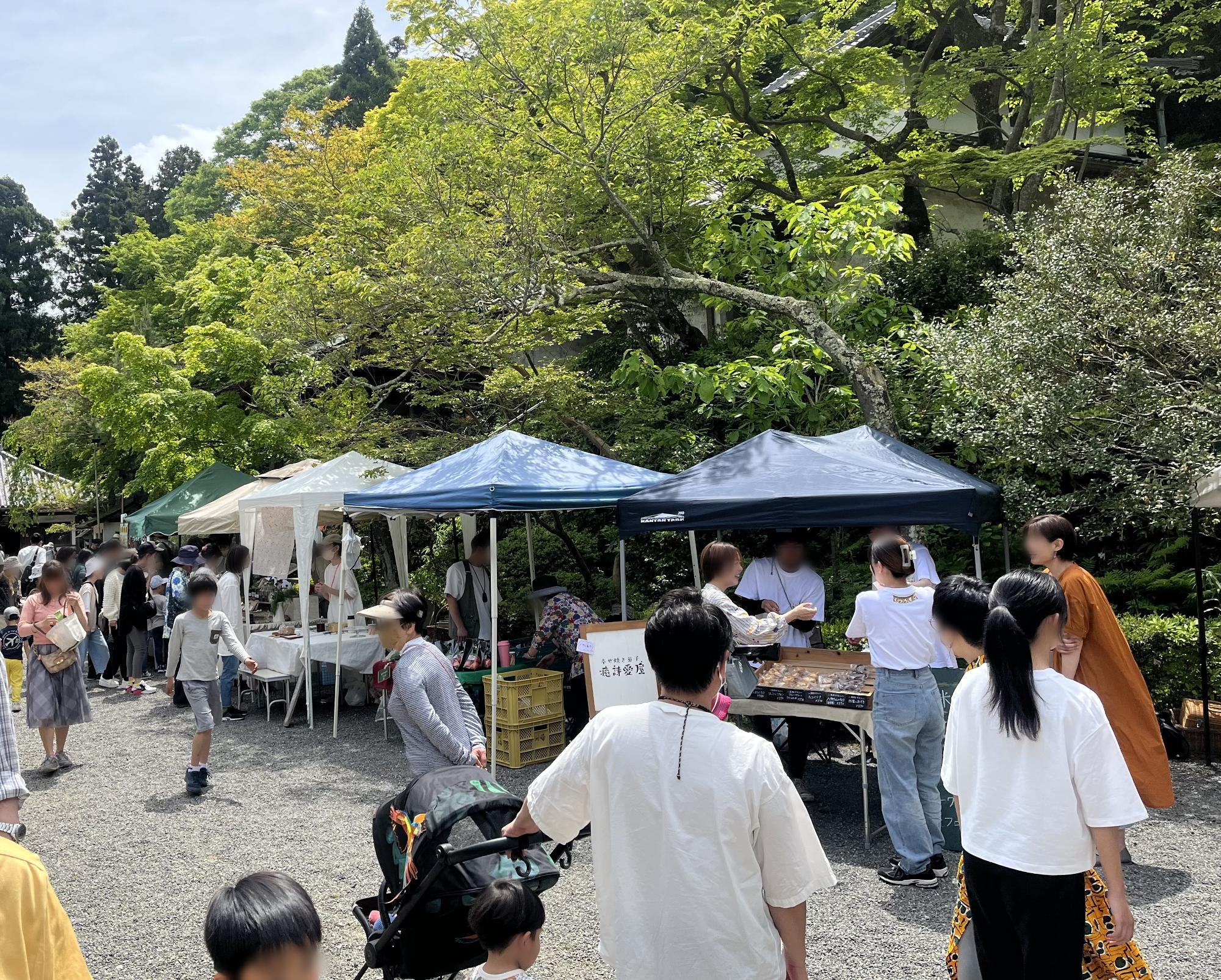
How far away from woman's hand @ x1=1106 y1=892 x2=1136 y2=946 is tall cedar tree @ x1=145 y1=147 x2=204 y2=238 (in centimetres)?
4518

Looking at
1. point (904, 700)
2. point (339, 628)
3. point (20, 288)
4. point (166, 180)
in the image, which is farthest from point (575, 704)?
point (166, 180)

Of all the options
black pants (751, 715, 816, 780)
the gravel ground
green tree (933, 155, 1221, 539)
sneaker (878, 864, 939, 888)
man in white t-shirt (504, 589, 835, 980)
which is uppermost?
green tree (933, 155, 1221, 539)

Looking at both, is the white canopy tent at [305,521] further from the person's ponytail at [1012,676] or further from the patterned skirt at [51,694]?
the person's ponytail at [1012,676]

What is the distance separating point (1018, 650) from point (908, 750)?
2.44 meters

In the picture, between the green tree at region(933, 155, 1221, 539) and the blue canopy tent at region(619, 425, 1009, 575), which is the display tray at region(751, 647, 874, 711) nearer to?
the blue canopy tent at region(619, 425, 1009, 575)

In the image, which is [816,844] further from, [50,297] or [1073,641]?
[50,297]

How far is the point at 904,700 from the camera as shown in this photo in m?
4.77

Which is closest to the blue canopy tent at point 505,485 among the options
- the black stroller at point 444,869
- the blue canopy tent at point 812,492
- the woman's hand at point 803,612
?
the blue canopy tent at point 812,492

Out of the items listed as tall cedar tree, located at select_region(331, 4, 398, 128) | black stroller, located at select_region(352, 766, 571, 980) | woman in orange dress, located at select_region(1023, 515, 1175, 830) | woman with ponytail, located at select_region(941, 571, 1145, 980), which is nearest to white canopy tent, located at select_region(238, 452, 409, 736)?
black stroller, located at select_region(352, 766, 571, 980)

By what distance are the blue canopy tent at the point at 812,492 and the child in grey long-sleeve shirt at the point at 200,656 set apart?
304 cm

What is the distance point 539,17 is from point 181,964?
9570mm

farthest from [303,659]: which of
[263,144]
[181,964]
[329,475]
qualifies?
[263,144]

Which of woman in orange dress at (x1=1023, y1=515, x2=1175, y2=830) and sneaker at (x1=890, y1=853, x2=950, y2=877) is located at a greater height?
woman in orange dress at (x1=1023, y1=515, x2=1175, y2=830)

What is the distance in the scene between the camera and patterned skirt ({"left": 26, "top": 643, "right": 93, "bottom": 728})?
7.44 meters
